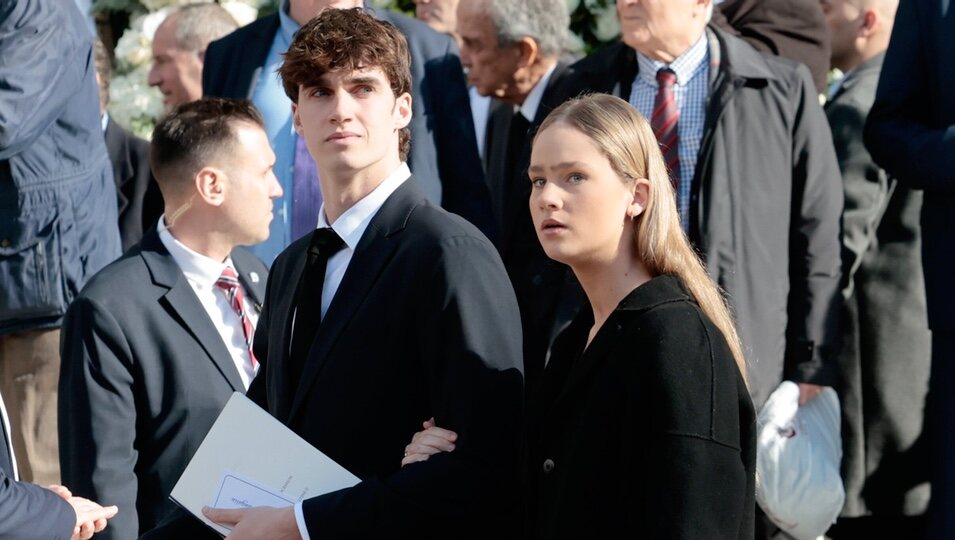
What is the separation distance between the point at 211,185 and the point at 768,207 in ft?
6.17

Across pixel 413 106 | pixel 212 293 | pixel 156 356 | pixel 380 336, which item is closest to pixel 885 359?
pixel 413 106

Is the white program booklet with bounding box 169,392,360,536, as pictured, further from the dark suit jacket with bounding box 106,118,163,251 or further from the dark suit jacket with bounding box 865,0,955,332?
the dark suit jacket with bounding box 106,118,163,251

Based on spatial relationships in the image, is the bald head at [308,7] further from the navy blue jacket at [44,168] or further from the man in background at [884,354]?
the man in background at [884,354]

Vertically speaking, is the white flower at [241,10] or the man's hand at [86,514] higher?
the white flower at [241,10]

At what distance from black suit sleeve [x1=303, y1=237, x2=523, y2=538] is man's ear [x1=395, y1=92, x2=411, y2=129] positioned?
50cm

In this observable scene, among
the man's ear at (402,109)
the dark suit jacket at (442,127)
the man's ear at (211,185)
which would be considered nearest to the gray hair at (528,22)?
the dark suit jacket at (442,127)

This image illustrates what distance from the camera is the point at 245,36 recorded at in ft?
19.0

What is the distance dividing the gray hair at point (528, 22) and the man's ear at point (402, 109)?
2.42 m

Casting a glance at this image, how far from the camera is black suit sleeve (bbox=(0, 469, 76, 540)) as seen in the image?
3.88m

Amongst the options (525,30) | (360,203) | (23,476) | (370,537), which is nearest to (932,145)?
(525,30)

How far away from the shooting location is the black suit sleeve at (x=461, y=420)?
10.2 ft

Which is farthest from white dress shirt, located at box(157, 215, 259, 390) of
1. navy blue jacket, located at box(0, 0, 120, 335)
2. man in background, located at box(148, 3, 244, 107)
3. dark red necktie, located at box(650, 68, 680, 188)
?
man in background, located at box(148, 3, 244, 107)

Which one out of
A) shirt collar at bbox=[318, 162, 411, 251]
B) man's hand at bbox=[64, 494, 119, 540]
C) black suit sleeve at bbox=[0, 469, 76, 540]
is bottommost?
man's hand at bbox=[64, 494, 119, 540]

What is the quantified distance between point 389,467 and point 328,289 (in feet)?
1.45
